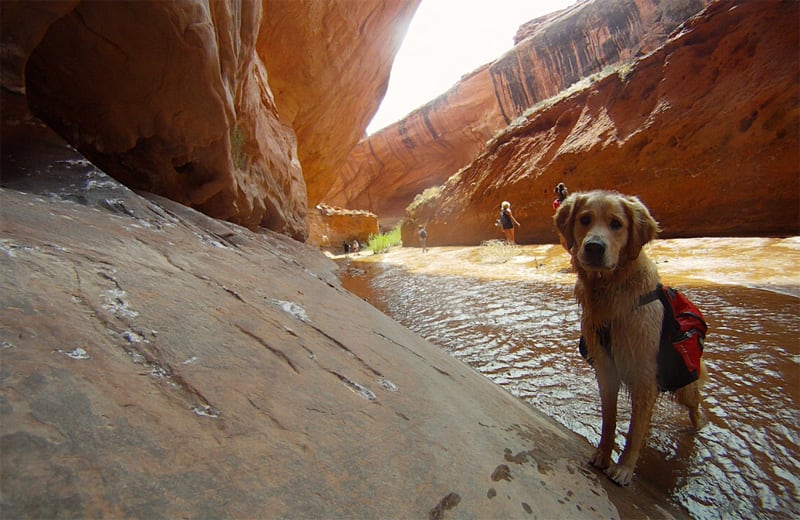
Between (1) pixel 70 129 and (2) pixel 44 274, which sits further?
(1) pixel 70 129

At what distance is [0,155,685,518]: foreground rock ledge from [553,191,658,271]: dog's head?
90 centimetres

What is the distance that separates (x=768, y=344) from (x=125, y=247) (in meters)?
4.10

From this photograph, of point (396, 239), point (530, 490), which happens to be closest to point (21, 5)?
point (530, 490)

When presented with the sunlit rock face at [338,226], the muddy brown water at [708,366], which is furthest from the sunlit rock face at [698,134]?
the sunlit rock face at [338,226]

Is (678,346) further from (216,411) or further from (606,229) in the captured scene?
(216,411)

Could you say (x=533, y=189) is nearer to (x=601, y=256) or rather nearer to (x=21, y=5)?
(x=601, y=256)

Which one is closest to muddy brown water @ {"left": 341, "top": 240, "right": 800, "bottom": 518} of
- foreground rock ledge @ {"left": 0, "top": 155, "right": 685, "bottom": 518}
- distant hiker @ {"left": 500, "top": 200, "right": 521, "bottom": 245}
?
foreground rock ledge @ {"left": 0, "top": 155, "right": 685, "bottom": 518}

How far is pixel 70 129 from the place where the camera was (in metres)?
2.99

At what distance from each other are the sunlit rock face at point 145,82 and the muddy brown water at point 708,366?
3.02 m

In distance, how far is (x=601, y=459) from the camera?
159 centimetres

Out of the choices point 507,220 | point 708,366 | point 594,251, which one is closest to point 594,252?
point 594,251

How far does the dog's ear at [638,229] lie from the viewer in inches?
72.3

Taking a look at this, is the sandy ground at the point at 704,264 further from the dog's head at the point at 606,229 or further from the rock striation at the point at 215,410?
the rock striation at the point at 215,410

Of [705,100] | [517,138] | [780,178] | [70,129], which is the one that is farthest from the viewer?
[517,138]
